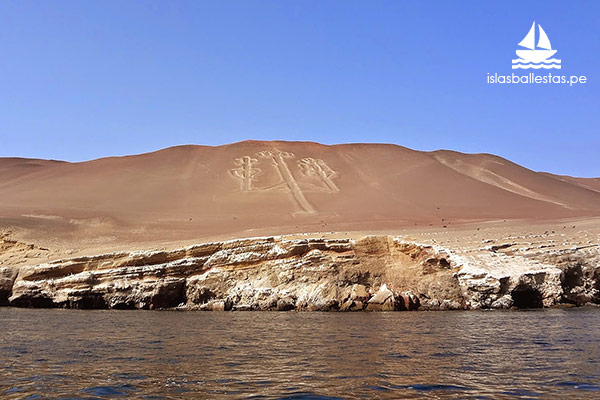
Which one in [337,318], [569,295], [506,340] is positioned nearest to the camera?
[506,340]

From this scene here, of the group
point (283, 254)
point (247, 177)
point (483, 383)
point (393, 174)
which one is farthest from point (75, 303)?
point (393, 174)

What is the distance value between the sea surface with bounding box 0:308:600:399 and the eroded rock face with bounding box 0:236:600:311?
235 cm

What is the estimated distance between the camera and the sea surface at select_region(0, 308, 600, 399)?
8.70 meters

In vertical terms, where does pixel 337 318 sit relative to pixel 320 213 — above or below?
below

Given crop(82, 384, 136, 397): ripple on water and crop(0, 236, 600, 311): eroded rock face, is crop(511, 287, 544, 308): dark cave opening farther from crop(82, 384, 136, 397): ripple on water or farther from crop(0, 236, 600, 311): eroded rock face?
crop(82, 384, 136, 397): ripple on water

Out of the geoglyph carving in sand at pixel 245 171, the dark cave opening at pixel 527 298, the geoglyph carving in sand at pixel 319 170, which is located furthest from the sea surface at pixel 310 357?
the geoglyph carving in sand at pixel 319 170

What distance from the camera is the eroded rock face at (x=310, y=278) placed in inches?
867

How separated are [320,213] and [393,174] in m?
18.8

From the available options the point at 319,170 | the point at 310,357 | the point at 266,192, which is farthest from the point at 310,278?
the point at 319,170

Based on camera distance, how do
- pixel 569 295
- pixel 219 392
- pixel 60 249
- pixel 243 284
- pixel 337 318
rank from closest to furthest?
1. pixel 219 392
2. pixel 337 318
3. pixel 569 295
4. pixel 243 284
5. pixel 60 249

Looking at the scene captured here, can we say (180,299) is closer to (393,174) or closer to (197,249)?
(197,249)

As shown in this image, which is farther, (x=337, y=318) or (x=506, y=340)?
(x=337, y=318)

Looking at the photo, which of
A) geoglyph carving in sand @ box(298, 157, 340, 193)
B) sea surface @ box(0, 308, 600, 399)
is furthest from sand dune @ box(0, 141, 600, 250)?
sea surface @ box(0, 308, 600, 399)

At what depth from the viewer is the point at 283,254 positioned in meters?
25.0
